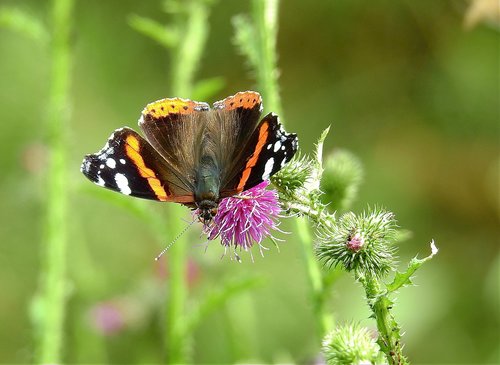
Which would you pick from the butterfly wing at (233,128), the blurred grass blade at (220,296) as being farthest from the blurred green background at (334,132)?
the butterfly wing at (233,128)

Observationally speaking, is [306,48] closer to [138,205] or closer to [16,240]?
[16,240]

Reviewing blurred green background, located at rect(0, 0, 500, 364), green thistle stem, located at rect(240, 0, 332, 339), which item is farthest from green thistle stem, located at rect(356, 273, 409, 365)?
blurred green background, located at rect(0, 0, 500, 364)

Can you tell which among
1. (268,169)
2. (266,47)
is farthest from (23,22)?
(268,169)

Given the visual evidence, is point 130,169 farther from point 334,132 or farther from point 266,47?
point 334,132

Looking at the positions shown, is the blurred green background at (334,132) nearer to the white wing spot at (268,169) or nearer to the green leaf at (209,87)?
the green leaf at (209,87)

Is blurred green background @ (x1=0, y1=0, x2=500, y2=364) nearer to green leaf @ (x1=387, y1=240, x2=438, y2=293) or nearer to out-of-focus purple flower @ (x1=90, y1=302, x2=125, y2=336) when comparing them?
out-of-focus purple flower @ (x1=90, y1=302, x2=125, y2=336)
